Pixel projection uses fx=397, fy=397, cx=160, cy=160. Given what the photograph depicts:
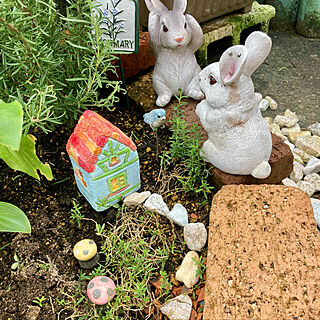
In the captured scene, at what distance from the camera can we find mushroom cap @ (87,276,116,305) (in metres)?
1.27

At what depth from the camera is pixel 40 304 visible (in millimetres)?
1318

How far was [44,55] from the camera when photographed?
56.2 inches

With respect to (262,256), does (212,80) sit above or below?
above

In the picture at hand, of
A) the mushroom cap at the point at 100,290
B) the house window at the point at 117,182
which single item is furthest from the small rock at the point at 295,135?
the mushroom cap at the point at 100,290

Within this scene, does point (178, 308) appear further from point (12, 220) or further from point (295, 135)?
point (295, 135)

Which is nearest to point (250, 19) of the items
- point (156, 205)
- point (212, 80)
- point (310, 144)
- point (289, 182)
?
point (310, 144)

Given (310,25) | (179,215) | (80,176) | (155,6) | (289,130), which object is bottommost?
(289,130)

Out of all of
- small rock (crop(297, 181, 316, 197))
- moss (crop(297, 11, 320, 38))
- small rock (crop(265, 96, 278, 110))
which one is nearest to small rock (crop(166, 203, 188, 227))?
small rock (crop(297, 181, 316, 197))

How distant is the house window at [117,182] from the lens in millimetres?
1526

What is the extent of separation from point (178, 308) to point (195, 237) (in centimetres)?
26

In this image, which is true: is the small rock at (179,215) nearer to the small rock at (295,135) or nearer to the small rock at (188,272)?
the small rock at (188,272)

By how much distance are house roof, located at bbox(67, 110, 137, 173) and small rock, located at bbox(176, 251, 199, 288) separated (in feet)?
1.51

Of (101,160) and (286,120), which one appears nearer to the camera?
(101,160)

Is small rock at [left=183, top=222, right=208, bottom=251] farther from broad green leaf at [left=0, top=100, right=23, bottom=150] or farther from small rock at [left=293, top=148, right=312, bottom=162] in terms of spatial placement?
small rock at [left=293, top=148, right=312, bottom=162]
